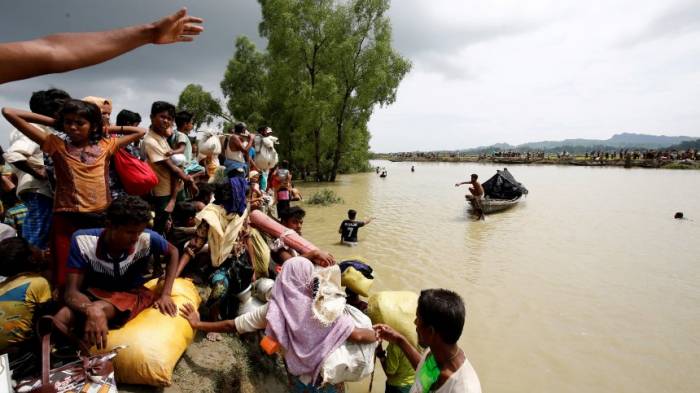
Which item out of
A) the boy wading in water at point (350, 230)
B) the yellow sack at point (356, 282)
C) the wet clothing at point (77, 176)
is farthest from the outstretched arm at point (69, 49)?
the boy wading in water at point (350, 230)

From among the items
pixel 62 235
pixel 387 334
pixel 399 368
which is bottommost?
pixel 399 368

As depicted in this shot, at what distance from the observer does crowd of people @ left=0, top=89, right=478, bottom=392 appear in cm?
198

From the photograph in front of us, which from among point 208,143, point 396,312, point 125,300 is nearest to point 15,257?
point 125,300

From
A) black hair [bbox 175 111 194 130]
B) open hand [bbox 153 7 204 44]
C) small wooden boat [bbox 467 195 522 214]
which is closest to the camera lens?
open hand [bbox 153 7 204 44]

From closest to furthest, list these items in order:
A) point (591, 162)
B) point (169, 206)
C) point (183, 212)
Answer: point (169, 206)
point (183, 212)
point (591, 162)

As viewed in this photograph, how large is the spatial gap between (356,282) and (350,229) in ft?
15.8

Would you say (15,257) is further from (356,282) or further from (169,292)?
(356,282)

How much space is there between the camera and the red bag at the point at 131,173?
2.97 meters

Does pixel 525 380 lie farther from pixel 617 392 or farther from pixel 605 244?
pixel 605 244

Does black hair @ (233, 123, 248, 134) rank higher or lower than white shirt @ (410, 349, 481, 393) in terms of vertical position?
higher

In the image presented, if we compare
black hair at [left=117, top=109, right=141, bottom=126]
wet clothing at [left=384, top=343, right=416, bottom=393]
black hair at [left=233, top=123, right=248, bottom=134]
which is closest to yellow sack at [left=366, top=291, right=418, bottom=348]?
Result: wet clothing at [left=384, top=343, right=416, bottom=393]

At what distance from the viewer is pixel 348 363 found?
227 centimetres

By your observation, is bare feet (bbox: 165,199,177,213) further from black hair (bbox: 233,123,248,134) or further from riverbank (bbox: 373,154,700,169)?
riverbank (bbox: 373,154,700,169)

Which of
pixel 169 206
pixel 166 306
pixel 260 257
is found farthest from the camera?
pixel 169 206
